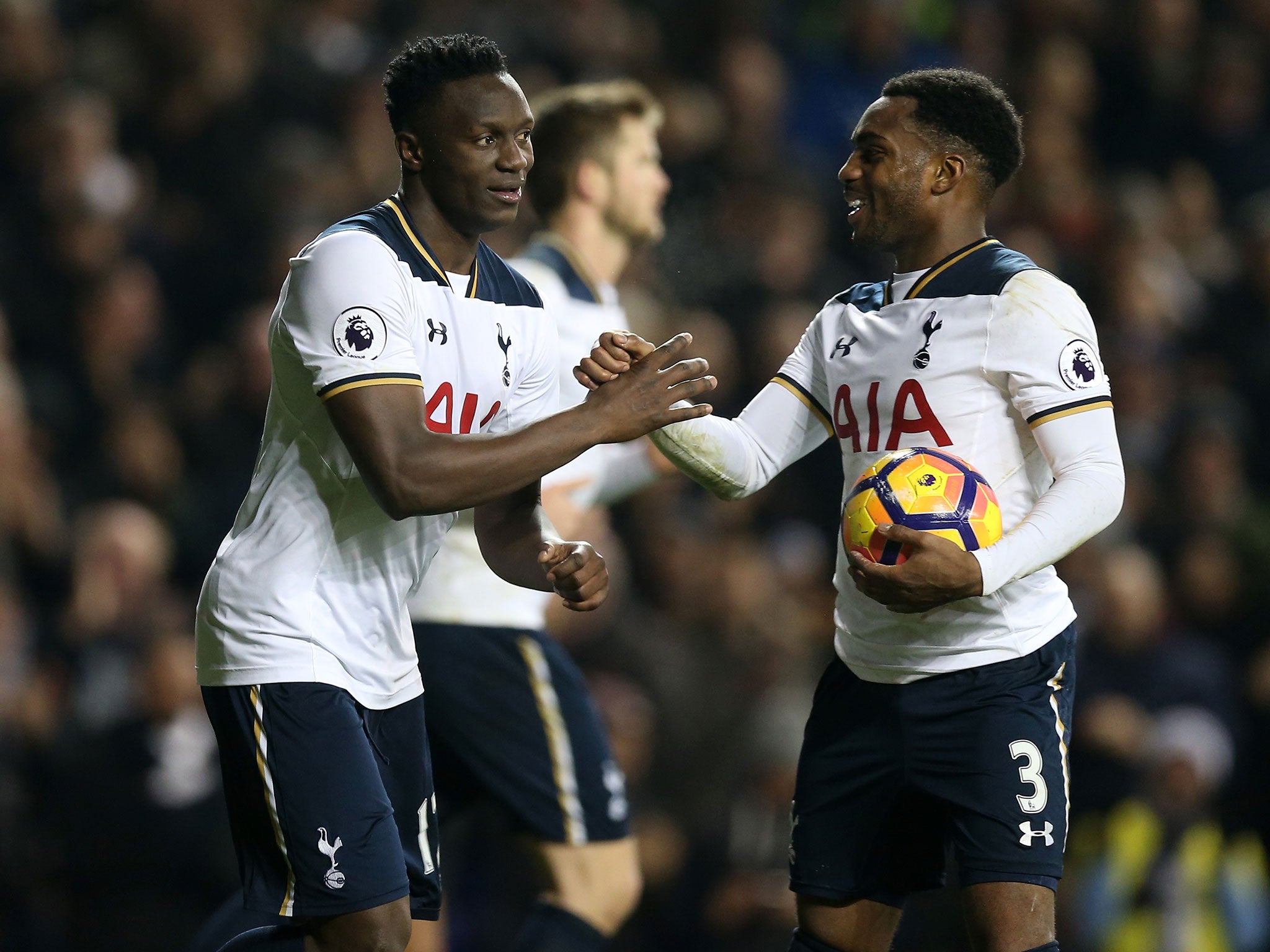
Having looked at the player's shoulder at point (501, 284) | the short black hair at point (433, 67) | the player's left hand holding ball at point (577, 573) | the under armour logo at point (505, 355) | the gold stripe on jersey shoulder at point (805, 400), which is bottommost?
the player's left hand holding ball at point (577, 573)

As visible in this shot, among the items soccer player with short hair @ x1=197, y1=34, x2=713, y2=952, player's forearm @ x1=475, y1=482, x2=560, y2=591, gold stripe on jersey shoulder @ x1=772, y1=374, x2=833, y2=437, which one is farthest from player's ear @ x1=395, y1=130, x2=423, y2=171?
gold stripe on jersey shoulder @ x1=772, y1=374, x2=833, y2=437

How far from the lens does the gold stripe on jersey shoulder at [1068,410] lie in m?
3.16

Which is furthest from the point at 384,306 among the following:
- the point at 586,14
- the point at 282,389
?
the point at 586,14

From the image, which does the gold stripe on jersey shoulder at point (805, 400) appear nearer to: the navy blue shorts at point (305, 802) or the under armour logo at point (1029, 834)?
the under armour logo at point (1029, 834)

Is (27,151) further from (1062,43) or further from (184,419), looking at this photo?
(1062,43)

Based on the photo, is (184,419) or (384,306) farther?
(184,419)

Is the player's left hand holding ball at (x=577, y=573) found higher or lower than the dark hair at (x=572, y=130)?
lower

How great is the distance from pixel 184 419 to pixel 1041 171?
452 centimetres

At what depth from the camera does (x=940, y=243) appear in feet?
11.2

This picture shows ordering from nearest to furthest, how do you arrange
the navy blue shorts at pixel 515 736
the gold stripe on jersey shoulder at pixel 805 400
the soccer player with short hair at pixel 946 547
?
the soccer player with short hair at pixel 946 547, the gold stripe on jersey shoulder at pixel 805 400, the navy blue shorts at pixel 515 736

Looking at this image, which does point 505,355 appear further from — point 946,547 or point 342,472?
point 946,547

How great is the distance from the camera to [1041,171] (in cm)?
815

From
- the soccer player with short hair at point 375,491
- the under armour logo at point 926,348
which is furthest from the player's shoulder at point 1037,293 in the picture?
the soccer player with short hair at point 375,491

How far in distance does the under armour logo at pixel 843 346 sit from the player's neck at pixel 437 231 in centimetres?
84
